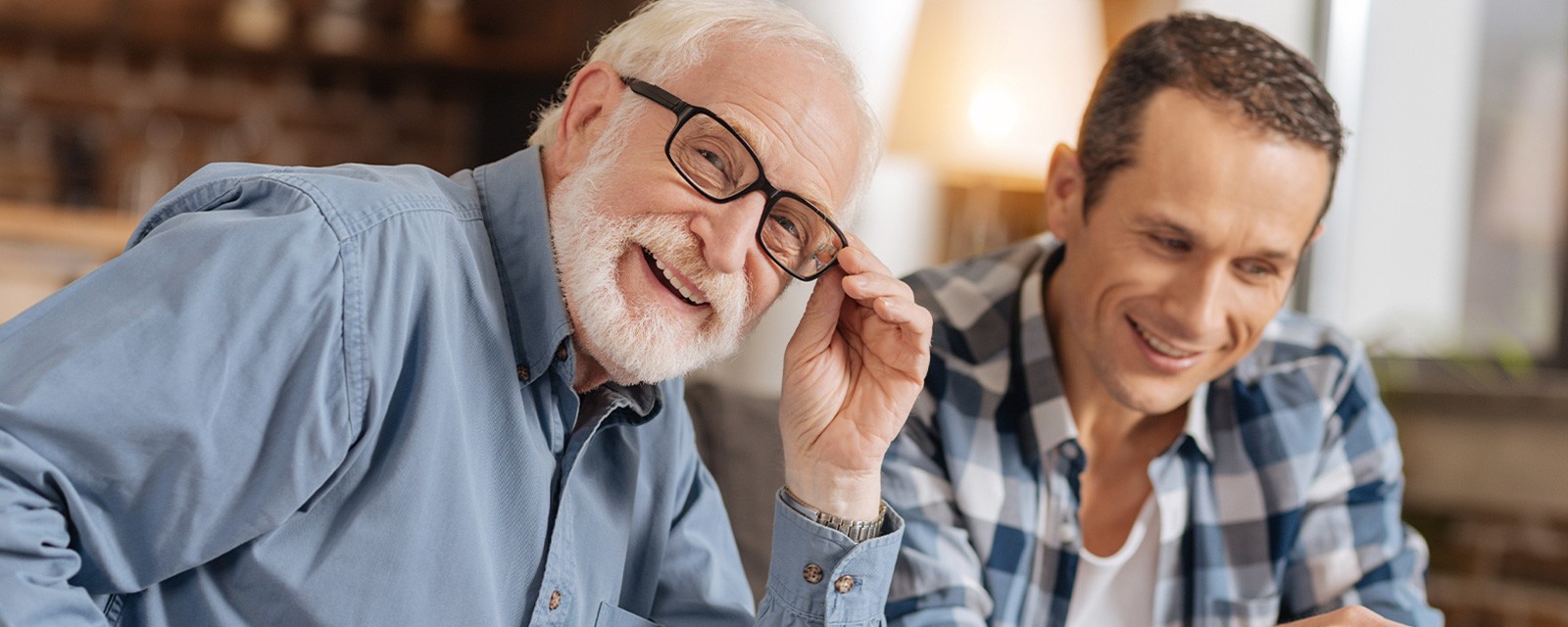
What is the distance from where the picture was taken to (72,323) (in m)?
0.85

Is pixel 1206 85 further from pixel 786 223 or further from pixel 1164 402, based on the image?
pixel 786 223

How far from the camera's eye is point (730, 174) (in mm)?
1110

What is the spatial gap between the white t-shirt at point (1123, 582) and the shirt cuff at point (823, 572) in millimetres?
408

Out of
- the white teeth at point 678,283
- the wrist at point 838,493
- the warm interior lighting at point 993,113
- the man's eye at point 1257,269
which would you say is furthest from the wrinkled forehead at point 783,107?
the warm interior lighting at point 993,113

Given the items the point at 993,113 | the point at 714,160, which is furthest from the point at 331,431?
the point at 993,113

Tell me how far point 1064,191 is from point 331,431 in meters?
0.97

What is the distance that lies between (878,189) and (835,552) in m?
1.77

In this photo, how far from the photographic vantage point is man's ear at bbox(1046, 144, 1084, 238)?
1562mm

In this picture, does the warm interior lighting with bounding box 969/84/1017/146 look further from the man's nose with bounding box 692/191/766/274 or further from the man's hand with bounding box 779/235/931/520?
the man's nose with bounding box 692/191/766/274

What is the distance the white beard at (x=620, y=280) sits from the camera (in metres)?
1.09

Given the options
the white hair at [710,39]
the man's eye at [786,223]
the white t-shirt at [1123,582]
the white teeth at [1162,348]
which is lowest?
the white t-shirt at [1123,582]

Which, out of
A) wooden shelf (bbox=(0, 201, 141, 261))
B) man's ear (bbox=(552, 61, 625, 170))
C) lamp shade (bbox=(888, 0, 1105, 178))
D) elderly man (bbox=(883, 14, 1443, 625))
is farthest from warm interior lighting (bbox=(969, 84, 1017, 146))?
wooden shelf (bbox=(0, 201, 141, 261))

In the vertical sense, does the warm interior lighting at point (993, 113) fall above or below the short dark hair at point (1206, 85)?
below

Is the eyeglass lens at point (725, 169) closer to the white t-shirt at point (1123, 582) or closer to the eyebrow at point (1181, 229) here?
the eyebrow at point (1181, 229)
